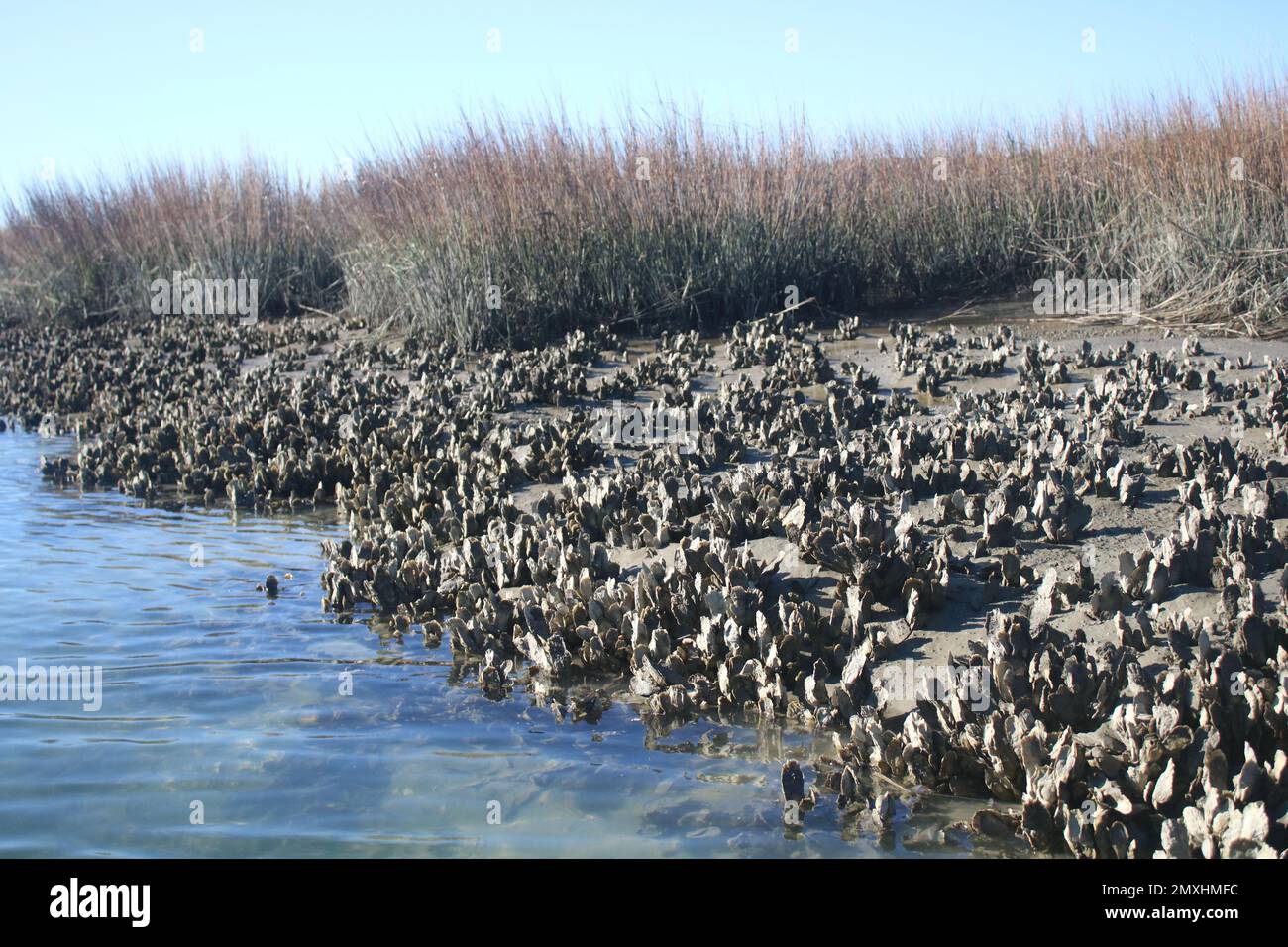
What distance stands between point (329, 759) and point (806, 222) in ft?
33.7

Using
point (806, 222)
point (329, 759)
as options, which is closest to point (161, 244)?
point (806, 222)

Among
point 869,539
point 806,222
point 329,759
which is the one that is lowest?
point 329,759

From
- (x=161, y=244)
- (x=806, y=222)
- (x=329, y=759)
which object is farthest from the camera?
(x=161, y=244)

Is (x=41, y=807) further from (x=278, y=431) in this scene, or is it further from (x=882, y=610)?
(x=278, y=431)

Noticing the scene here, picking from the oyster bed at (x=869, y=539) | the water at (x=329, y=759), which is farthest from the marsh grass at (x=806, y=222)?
the water at (x=329, y=759)

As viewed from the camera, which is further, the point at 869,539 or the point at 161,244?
the point at 161,244

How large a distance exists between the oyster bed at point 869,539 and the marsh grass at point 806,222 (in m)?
1.18

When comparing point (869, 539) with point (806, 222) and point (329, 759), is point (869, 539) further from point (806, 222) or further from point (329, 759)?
point (806, 222)

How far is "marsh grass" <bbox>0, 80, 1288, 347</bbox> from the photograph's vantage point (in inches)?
472

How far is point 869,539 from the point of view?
5.68 metres

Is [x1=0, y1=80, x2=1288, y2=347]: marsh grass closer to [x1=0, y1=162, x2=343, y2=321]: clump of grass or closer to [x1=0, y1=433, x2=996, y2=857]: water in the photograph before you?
[x1=0, y1=162, x2=343, y2=321]: clump of grass

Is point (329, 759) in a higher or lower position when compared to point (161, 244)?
lower

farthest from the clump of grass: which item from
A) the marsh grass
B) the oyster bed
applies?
the oyster bed
